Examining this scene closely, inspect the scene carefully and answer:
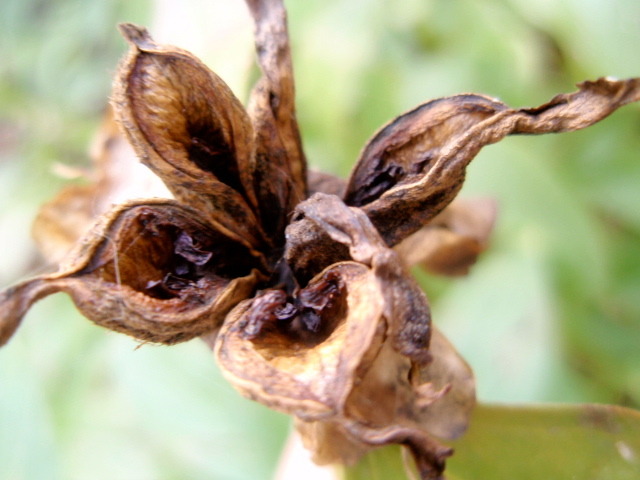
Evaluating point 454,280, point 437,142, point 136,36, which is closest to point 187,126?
point 136,36

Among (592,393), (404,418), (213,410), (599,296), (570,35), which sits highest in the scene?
(570,35)

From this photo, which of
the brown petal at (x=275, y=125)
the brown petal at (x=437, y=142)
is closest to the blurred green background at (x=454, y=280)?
the brown petal at (x=275, y=125)

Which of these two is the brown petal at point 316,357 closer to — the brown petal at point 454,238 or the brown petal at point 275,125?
the brown petal at point 275,125

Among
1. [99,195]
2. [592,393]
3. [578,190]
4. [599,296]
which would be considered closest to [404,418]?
[99,195]

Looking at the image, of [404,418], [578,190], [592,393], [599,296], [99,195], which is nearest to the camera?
[404,418]

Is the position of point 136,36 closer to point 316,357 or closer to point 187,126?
point 187,126

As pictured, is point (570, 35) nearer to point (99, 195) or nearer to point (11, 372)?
point (99, 195)

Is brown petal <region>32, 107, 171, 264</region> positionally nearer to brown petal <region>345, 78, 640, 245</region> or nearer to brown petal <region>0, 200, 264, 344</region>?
brown petal <region>0, 200, 264, 344</region>

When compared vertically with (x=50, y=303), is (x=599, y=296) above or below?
below

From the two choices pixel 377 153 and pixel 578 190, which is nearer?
pixel 377 153
